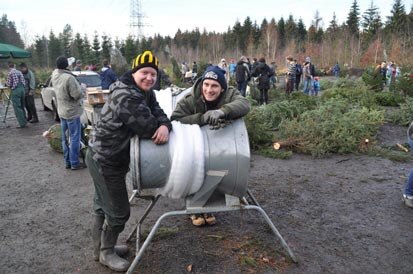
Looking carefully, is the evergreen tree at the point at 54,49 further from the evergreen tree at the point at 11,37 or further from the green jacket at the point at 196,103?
the green jacket at the point at 196,103

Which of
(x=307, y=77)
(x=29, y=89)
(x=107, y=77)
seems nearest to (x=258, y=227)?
(x=107, y=77)

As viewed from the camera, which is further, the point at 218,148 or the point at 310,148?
the point at 310,148

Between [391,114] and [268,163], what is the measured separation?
555 cm

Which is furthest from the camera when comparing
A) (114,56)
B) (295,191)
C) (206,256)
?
(114,56)

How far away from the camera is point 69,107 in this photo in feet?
18.9

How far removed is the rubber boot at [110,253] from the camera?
296 cm

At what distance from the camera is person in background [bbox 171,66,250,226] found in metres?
2.73

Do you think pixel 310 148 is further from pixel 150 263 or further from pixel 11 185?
pixel 11 185

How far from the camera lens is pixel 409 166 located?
19.7ft

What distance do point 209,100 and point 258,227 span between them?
5.23ft

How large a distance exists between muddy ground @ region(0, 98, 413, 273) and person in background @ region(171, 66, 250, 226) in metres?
1.32

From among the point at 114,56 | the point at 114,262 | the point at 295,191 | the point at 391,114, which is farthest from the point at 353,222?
the point at 114,56

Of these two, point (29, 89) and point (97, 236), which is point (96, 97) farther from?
point (97, 236)

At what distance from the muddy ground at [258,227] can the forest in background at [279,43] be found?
24.9 metres
